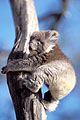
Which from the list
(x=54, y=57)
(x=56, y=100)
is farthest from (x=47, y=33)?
(x=56, y=100)

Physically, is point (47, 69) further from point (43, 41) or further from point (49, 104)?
point (43, 41)

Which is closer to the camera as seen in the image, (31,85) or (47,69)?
(31,85)

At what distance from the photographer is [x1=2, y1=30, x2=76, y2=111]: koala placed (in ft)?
13.7

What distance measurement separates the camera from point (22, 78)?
4160mm

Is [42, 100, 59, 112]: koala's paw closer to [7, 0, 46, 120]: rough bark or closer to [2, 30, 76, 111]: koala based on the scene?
[2, 30, 76, 111]: koala

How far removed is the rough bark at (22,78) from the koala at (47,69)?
0.11 metres

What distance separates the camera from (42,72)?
13.8 ft

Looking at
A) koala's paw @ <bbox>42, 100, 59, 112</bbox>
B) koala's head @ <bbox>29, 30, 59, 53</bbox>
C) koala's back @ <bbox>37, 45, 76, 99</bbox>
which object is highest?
koala's head @ <bbox>29, 30, 59, 53</bbox>

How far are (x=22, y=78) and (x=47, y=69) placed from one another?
1.39 feet

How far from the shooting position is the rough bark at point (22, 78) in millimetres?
3875

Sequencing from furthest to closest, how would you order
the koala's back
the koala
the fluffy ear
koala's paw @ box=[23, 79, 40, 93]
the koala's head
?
the fluffy ear < the koala's head < the koala's back < the koala < koala's paw @ box=[23, 79, 40, 93]

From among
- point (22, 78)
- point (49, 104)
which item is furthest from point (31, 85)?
point (49, 104)

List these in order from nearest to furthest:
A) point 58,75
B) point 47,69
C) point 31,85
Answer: point 31,85 → point 47,69 → point 58,75

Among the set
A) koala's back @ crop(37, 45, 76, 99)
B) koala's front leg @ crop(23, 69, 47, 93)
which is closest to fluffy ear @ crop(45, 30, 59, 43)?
koala's back @ crop(37, 45, 76, 99)
